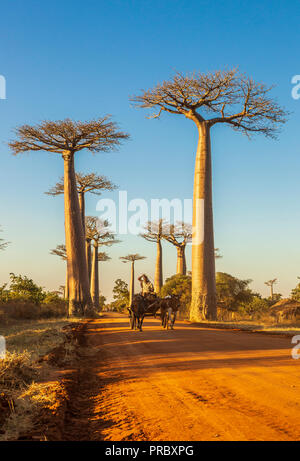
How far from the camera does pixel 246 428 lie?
3.13m

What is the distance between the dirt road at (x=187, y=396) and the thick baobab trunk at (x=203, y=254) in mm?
11585

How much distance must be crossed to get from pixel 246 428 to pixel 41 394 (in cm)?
237

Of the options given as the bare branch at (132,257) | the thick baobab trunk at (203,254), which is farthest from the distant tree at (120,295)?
the thick baobab trunk at (203,254)

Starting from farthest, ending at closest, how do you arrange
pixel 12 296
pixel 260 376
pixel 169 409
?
pixel 12 296 → pixel 260 376 → pixel 169 409

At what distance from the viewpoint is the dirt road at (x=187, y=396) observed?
3205 mm

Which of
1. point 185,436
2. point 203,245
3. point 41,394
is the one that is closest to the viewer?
point 185,436

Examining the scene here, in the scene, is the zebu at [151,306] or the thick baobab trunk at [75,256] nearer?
the zebu at [151,306]

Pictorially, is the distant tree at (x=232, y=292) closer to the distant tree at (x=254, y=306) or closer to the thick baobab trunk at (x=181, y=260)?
the distant tree at (x=254, y=306)

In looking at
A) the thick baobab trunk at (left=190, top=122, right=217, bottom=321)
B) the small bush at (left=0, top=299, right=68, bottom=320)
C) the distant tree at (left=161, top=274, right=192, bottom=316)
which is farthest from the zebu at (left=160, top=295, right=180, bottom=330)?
the distant tree at (left=161, top=274, right=192, bottom=316)

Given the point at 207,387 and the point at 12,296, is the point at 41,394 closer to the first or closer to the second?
the point at 207,387

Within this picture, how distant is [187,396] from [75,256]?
2103 cm

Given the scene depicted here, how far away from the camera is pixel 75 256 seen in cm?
2477

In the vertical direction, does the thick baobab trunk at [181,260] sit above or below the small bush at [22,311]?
above
